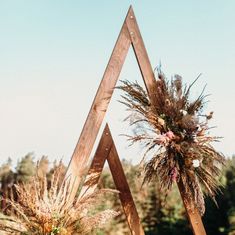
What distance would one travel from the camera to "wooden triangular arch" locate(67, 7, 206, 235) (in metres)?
2.21

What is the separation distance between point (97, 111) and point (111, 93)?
0.58ft

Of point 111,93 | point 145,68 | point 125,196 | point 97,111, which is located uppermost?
point 145,68

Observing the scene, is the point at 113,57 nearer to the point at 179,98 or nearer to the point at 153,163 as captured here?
the point at 179,98

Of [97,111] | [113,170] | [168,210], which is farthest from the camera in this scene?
[168,210]

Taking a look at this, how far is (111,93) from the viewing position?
2408 mm

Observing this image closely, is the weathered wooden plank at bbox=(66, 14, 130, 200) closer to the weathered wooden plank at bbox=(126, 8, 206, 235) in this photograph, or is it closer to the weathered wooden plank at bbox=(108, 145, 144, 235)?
the weathered wooden plank at bbox=(126, 8, 206, 235)

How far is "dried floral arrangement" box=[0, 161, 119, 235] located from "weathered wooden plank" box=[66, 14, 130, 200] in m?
0.12

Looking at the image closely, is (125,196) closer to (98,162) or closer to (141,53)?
(98,162)

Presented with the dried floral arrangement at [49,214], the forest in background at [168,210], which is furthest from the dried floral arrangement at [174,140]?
the forest in background at [168,210]

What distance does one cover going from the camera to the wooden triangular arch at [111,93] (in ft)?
7.23

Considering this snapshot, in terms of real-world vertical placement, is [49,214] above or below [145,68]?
below

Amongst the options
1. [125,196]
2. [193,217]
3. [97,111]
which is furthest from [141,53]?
[193,217]

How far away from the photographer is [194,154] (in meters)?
2.42

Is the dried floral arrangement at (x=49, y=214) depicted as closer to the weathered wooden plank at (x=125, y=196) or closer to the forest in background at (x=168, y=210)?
the weathered wooden plank at (x=125, y=196)
